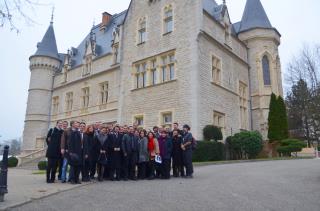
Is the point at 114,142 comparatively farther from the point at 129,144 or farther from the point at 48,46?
the point at 48,46

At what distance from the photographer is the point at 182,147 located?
1045cm

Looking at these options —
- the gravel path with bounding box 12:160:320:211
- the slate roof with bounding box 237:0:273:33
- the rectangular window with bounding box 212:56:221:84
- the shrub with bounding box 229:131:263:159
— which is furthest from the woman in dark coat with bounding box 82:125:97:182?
the slate roof with bounding box 237:0:273:33

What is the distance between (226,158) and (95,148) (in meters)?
11.9

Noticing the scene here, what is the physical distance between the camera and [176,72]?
64.1 feet

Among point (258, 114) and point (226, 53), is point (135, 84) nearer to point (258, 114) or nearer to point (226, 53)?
point (226, 53)

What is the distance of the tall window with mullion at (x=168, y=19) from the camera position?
21.1 m

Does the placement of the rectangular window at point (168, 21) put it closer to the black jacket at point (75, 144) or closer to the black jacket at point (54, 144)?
the black jacket at point (54, 144)

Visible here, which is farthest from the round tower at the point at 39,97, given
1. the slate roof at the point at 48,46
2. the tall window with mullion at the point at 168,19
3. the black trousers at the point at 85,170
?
the black trousers at the point at 85,170

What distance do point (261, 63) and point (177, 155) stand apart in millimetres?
18332

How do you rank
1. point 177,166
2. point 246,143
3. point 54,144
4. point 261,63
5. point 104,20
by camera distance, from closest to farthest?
1. point 54,144
2. point 177,166
3. point 246,143
4. point 261,63
5. point 104,20

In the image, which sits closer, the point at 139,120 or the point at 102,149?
the point at 102,149

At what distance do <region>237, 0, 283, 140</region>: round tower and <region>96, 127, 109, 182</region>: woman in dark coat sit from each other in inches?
713

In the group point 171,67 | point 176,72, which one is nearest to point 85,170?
point 176,72

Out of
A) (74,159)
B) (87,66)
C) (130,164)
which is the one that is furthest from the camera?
(87,66)
